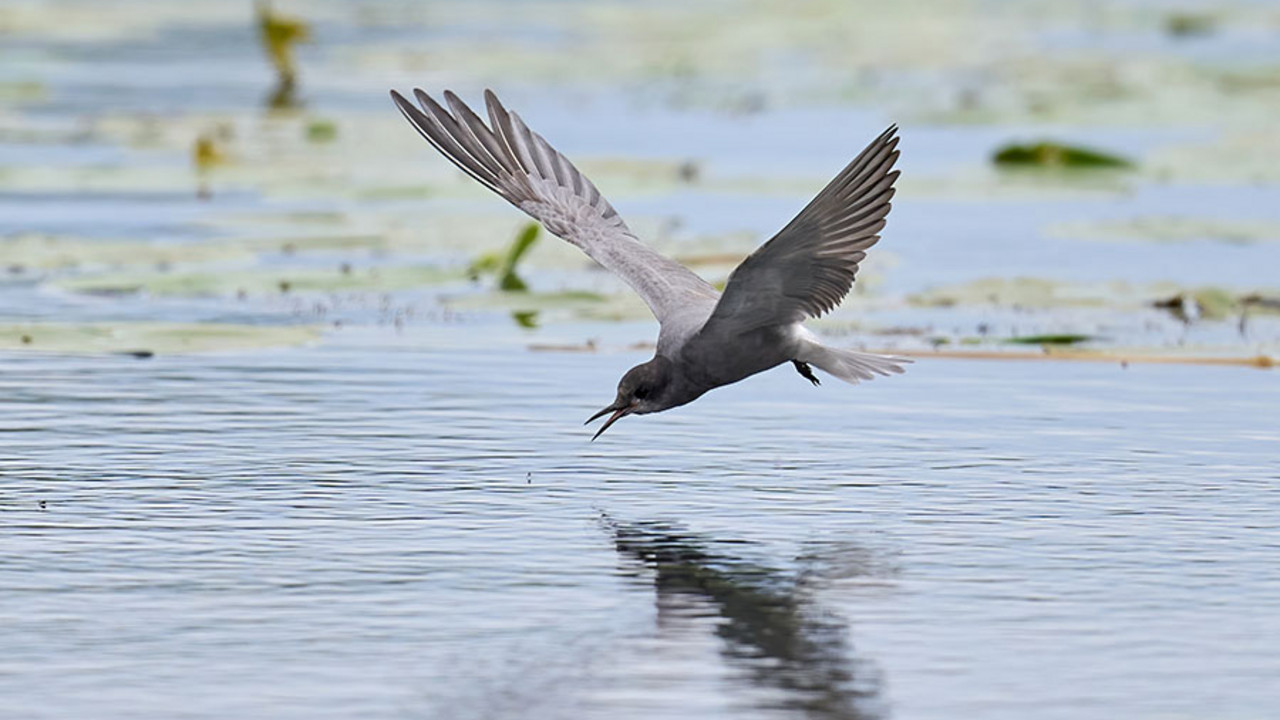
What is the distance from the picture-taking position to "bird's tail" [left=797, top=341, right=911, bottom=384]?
28.7 feet

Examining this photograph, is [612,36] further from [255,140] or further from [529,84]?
[255,140]

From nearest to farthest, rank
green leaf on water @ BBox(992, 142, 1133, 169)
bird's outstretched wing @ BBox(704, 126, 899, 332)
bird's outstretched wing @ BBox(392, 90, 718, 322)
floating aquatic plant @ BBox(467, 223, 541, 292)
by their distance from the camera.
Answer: bird's outstretched wing @ BBox(704, 126, 899, 332) < bird's outstretched wing @ BBox(392, 90, 718, 322) < floating aquatic plant @ BBox(467, 223, 541, 292) < green leaf on water @ BBox(992, 142, 1133, 169)

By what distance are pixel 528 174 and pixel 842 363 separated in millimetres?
2098

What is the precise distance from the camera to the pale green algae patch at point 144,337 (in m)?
11.7

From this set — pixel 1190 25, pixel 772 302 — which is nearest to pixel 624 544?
pixel 772 302

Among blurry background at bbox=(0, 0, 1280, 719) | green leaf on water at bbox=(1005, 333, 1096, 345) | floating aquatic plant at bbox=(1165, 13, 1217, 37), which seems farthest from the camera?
floating aquatic plant at bbox=(1165, 13, 1217, 37)

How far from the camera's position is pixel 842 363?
877 cm

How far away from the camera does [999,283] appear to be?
13656 millimetres

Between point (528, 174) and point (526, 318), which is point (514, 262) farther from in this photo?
point (528, 174)

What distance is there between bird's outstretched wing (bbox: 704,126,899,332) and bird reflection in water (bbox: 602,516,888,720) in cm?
79

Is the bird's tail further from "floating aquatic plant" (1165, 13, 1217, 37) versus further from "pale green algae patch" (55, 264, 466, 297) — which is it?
"floating aquatic plant" (1165, 13, 1217, 37)

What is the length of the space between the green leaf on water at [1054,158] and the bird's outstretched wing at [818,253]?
1165 centimetres

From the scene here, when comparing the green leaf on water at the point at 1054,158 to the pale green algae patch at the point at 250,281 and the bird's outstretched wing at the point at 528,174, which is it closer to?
the pale green algae patch at the point at 250,281

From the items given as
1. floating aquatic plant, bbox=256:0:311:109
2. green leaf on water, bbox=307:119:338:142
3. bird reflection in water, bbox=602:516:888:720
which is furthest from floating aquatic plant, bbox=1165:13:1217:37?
bird reflection in water, bbox=602:516:888:720
